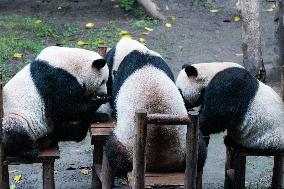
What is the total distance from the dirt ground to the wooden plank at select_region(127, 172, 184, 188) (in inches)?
66.0

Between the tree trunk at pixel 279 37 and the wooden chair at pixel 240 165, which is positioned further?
the tree trunk at pixel 279 37

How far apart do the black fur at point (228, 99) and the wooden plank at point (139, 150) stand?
146 cm

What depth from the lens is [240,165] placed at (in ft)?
18.5

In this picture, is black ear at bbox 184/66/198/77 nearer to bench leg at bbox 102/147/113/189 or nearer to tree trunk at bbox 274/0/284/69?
bench leg at bbox 102/147/113/189

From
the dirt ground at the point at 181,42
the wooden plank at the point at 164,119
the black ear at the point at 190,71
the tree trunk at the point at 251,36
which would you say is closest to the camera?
the wooden plank at the point at 164,119

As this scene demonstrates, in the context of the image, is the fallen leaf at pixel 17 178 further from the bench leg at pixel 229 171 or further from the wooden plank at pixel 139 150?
the wooden plank at pixel 139 150

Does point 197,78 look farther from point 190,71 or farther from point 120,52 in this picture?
point 120,52

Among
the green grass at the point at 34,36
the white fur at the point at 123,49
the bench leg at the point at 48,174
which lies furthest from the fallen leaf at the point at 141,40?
the bench leg at the point at 48,174

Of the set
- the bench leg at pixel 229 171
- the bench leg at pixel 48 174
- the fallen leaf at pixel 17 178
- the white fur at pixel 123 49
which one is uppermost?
the white fur at pixel 123 49

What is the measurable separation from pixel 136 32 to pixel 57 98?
557cm

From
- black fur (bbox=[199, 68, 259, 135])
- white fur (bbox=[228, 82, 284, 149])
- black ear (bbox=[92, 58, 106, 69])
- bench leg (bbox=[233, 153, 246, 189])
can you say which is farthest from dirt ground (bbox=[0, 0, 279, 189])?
black ear (bbox=[92, 58, 106, 69])

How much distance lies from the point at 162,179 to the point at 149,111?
52 cm

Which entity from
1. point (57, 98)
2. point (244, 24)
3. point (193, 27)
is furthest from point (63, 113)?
point (193, 27)

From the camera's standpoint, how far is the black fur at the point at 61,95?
5172 mm
